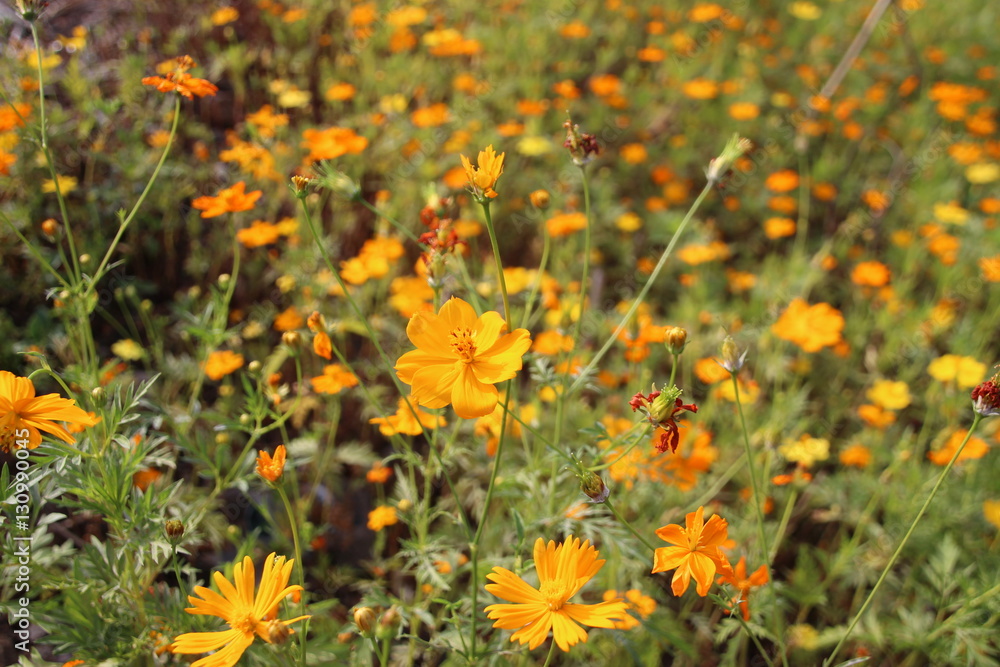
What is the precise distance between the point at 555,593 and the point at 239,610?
49 centimetres

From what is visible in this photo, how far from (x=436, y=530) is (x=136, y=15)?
311cm

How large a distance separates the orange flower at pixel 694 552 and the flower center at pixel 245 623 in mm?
614

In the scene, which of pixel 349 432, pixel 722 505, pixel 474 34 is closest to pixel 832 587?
pixel 722 505

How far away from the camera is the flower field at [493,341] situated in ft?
3.81

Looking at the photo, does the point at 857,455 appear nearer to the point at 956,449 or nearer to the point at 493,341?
the point at 956,449

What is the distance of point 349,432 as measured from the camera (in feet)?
7.43

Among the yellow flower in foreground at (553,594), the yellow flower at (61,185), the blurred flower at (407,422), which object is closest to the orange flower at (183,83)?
the blurred flower at (407,422)

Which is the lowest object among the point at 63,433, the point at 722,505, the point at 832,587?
the point at 832,587

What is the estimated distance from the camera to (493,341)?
105 cm

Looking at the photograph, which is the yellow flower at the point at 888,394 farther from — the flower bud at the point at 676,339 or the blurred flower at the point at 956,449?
the flower bud at the point at 676,339

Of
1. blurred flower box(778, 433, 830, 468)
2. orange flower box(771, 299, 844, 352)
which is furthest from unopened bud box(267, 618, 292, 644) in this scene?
orange flower box(771, 299, 844, 352)

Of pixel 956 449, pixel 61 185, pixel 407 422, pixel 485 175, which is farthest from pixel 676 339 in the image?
pixel 61 185

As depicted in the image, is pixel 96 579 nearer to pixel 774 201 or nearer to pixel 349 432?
pixel 349 432

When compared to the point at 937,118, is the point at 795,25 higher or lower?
higher
